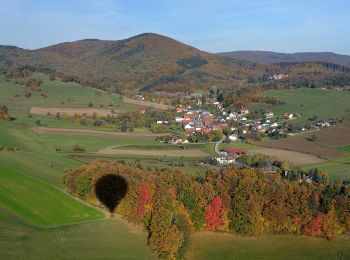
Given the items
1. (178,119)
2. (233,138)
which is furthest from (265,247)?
(178,119)

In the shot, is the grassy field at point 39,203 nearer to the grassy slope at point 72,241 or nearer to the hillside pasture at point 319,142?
the grassy slope at point 72,241

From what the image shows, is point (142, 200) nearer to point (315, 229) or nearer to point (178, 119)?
point (315, 229)

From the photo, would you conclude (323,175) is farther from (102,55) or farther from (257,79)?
(102,55)

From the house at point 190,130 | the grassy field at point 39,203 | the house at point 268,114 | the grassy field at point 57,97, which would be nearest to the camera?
the grassy field at point 39,203

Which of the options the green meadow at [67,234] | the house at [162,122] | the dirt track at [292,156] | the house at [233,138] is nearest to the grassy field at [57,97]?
the house at [162,122]

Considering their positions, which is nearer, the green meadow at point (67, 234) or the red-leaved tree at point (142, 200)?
the green meadow at point (67, 234)

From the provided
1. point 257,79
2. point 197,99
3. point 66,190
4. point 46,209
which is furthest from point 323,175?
point 257,79

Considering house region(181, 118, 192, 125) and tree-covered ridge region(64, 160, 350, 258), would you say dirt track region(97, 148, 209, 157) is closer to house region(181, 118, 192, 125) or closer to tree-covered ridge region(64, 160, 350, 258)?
tree-covered ridge region(64, 160, 350, 258)
